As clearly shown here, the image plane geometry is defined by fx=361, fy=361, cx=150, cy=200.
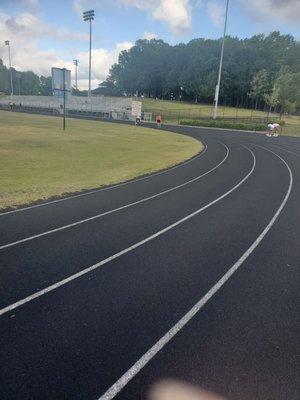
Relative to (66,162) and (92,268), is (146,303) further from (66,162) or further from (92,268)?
(66,162)

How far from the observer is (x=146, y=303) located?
6.01 m

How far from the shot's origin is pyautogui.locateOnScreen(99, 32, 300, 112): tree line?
4122 inches

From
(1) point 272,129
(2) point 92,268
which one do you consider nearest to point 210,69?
(1) point 272,129

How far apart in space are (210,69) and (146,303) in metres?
115

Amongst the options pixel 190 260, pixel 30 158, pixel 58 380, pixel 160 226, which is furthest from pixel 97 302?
pixel 30 158

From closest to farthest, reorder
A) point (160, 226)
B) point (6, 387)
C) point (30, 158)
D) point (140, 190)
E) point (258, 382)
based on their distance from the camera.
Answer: point (6, 387), point (258, 382), point (160, 226), point (140, 190), point (30, 158)

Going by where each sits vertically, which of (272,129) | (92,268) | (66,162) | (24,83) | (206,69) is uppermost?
(206,69)

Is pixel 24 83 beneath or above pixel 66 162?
above

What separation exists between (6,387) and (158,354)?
6.10ft

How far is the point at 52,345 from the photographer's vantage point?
15.8ft

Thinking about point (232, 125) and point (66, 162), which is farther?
point (232, 125)

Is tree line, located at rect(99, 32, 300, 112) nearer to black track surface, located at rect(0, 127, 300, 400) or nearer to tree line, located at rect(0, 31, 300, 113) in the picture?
tree line, located at rect(0, 31, 300, 113)

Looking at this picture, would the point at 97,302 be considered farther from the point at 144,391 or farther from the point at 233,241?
the point at 233,241

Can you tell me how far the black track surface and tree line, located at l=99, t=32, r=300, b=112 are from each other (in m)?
83.5
